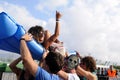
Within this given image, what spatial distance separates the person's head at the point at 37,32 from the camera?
16.9 ft

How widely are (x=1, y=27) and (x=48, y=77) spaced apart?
1081mm

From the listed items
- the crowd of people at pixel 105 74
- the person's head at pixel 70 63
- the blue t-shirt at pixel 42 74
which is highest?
the person's head at pixel 70 63

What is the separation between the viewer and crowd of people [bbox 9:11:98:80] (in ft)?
13.6

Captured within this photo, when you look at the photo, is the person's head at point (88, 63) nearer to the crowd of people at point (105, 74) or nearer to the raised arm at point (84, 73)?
the raised arm at point (84, 73)

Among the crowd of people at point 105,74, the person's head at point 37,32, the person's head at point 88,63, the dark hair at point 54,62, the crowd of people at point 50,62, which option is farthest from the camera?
the crowd of people at point 105,74

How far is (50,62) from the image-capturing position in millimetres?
4293

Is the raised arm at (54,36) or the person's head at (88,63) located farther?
the person's head at (88,63)

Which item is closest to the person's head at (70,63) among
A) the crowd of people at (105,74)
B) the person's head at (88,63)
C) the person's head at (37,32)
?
the person's head at (37,32)

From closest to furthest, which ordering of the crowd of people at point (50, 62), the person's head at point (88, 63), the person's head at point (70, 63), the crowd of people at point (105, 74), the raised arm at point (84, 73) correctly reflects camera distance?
1. the crowd of people at point (50, 62)
2. the person's head at point (70, 63)
3. the raised arm at point (84, 73)
4. the person's head at point (88, 63)
5. the crowd of people at point (105, 74)

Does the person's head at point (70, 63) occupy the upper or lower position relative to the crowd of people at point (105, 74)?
upper

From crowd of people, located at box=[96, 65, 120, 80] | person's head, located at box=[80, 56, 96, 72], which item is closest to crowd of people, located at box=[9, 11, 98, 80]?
person's head, located at box=[80, 56, 96, 72]

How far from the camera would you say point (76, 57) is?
540cm

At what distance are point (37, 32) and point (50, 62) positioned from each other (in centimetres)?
95

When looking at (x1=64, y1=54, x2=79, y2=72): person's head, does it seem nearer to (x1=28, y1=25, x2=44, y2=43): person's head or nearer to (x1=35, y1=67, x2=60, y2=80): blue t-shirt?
(x1=28, y1=25, x2=44, y2=43): person's head
